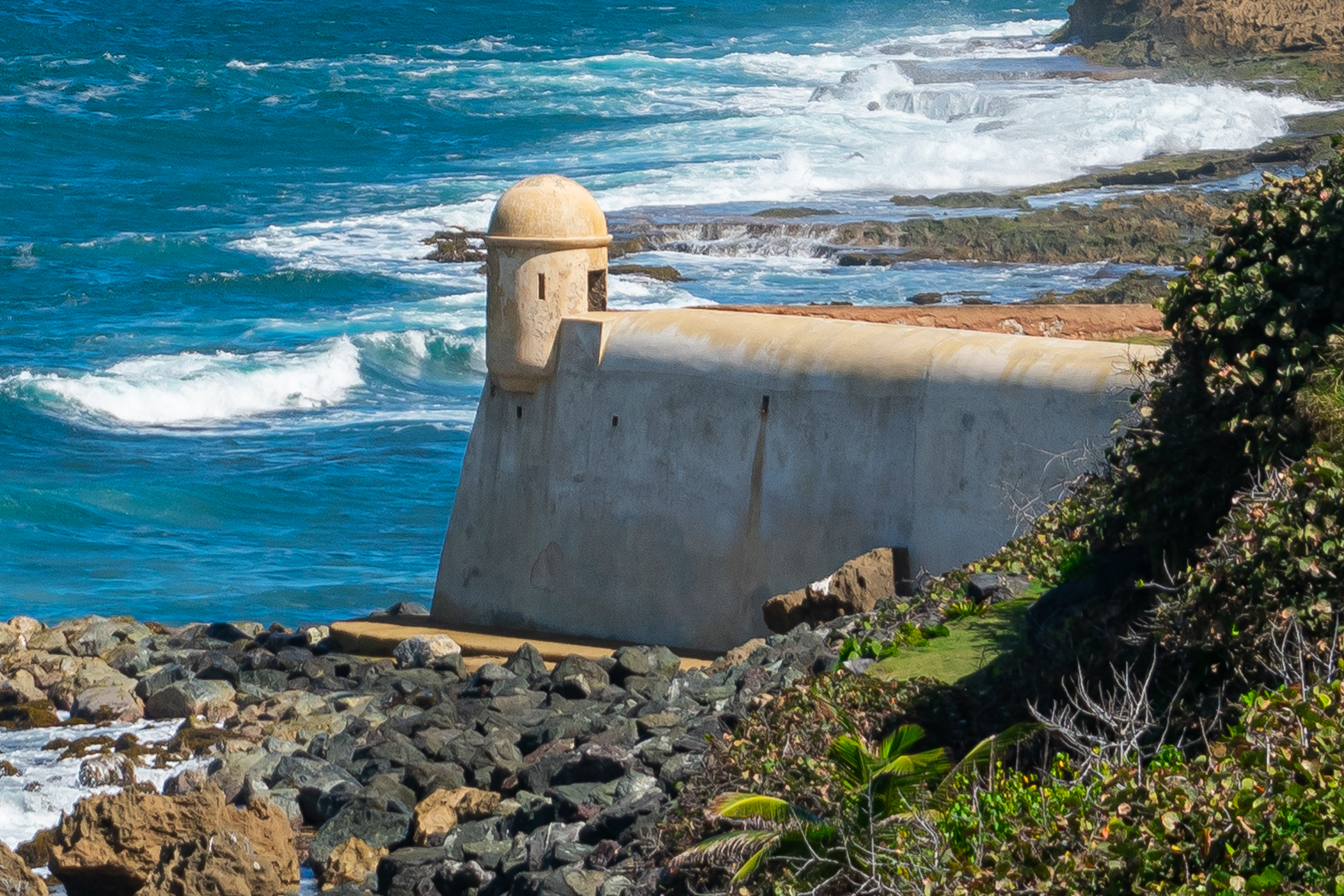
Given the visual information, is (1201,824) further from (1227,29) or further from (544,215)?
(1227,29)

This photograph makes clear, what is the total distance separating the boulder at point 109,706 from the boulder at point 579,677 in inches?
142

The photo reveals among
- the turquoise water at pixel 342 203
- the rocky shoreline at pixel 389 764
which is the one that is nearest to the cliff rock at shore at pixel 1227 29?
the turquoise water at pixel 342 203

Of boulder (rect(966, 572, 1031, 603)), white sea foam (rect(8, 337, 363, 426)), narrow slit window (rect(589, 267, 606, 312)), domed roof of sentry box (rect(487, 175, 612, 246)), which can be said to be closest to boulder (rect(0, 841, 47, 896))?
boulder (rect(966, 572, 1031, 603))

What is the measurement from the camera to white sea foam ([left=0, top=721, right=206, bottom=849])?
11.0 m

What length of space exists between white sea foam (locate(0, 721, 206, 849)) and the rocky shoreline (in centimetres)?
10

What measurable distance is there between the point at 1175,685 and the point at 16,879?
6.45m

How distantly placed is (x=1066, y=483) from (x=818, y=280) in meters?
20.6

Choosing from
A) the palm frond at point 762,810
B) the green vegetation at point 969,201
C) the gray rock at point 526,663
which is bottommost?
the gray rock at point 526,663

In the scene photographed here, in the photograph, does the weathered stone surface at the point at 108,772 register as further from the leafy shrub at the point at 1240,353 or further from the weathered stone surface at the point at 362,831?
the leafy shrub at the point at 1240,353

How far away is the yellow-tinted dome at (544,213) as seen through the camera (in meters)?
12.9

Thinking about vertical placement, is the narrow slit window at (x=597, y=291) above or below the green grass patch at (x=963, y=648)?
above

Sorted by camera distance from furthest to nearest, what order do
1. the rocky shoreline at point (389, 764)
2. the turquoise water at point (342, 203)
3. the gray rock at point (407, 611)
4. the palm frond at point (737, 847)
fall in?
the turquoise water at point (342, 203)
the gray rock at point (407, 611)
the rocky shoreline at point (389, 764)
the palm frond at point (737, 847)

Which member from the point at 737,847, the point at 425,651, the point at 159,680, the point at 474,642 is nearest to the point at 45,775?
the point at 159,680

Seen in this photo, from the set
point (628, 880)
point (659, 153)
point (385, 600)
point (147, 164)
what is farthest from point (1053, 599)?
point (147, 164)
